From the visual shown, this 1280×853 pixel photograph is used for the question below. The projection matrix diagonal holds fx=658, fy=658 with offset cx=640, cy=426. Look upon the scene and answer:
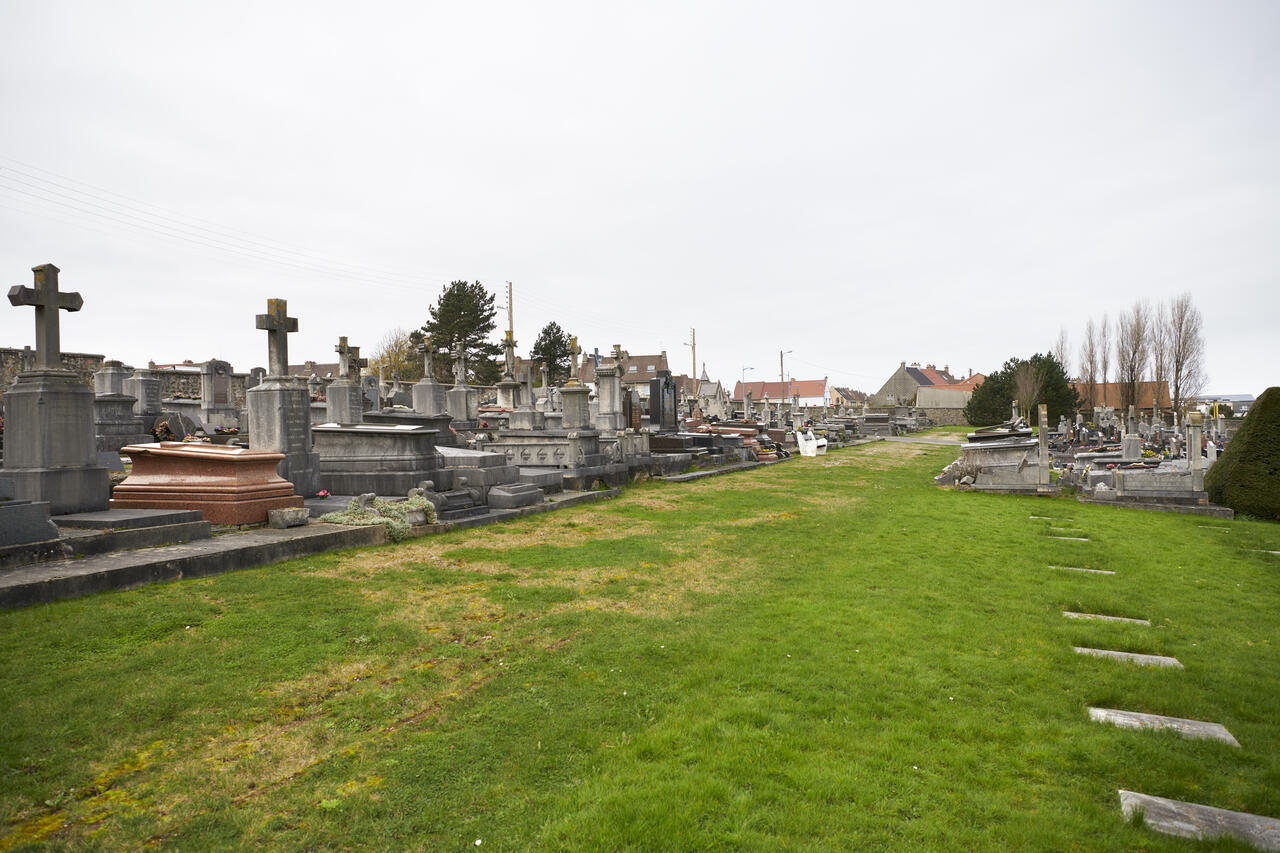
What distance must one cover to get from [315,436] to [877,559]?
9.09 metres

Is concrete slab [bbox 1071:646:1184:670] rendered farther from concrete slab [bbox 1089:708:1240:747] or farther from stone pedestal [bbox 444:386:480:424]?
stone pedestal [bbox 444:386:480:424]

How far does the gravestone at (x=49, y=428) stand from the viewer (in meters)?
7.14

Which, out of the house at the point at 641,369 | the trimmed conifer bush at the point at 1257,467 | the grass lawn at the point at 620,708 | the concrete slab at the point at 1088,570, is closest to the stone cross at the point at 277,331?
the grass lawn at the point at 620,708

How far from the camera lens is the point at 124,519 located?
6.91 meters

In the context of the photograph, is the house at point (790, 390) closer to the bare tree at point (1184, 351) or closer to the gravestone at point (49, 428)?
the bare tree at point (1184, 351)

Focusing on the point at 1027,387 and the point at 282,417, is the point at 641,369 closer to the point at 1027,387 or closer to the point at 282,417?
the point at 1027,387

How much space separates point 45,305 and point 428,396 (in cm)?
1233

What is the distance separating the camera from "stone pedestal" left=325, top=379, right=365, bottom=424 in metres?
15.2

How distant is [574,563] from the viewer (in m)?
7.48

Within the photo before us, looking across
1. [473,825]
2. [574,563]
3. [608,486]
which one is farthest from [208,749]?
[608,486]

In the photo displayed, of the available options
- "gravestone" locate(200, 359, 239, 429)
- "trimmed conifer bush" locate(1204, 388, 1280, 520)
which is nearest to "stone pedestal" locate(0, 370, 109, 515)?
"gravestone" locate(200, 359, 239, 429)

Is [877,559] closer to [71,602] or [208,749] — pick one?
[208,749]

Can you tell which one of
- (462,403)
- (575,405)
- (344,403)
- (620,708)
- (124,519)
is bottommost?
(620,708)

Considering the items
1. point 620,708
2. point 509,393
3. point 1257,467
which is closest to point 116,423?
point 509,393
